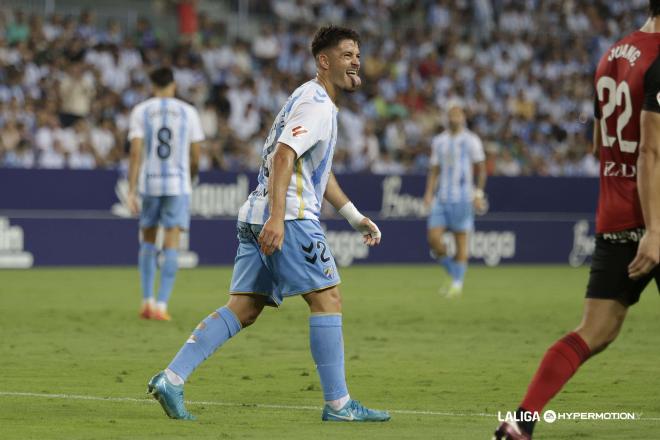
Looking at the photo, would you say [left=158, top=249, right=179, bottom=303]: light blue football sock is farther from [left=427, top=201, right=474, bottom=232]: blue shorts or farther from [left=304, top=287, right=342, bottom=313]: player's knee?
[left=304, top=287, right=342, bottom=313]: player's knee

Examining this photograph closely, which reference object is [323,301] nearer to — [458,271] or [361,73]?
[458,271]

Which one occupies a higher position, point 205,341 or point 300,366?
point 205,341

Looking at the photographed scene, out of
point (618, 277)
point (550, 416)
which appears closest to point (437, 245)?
point (550, 416)

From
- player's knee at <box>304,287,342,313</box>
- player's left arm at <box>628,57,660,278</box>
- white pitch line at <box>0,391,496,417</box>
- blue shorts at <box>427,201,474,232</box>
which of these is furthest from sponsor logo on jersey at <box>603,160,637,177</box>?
blue shorts at <box>427,201,474,232</box>

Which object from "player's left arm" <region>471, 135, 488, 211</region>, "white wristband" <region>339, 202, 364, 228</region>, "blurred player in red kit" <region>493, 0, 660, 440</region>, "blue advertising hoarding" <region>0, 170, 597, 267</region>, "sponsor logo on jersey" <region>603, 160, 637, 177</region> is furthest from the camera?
"blue advertising hoarding" <region>0, 170, 597, 267</region>

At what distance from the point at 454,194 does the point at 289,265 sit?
10.9 m

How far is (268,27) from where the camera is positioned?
28422mm

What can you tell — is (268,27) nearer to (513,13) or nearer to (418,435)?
(513,13)

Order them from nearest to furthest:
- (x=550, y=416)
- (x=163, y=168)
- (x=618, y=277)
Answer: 1. (x=618, y=277)
2. (x=550, y=416)
3. (x=163, y=168)

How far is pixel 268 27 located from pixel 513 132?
616cm

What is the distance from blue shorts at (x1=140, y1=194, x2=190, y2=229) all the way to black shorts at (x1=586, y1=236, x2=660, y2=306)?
7.75 m

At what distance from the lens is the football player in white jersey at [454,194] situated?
1808 cm

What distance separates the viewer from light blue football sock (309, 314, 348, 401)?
749cm

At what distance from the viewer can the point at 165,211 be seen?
1373cm
